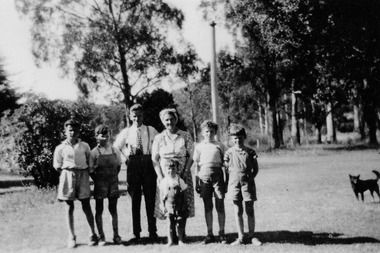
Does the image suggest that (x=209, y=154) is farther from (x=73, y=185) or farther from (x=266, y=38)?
(x=266, y=38)

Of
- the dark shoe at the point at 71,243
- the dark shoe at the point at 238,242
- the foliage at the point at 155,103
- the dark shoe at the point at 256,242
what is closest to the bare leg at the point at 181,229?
the dark shoe at the point at 238,242

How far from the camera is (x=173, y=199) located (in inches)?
250

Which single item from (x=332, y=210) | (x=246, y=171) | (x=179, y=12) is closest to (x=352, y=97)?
(x=179, y=12)

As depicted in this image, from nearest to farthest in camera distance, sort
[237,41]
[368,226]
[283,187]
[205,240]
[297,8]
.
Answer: [205,240] → [368,226] → [283,187] → [297,8] → [237,41]

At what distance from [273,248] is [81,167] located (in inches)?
126

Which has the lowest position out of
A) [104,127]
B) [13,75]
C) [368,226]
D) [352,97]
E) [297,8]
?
[368,226]

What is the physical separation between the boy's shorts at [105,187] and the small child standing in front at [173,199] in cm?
83

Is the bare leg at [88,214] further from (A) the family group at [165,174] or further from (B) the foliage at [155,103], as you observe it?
(B) the foliage at [155,103]

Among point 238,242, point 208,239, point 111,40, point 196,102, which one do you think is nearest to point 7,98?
point 111,40

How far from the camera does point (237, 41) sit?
37312 millimetres

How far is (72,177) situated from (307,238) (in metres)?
3.84

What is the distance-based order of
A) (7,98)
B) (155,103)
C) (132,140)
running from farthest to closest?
(155,103), (7,98), (132,140)

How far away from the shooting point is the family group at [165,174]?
6.48 m

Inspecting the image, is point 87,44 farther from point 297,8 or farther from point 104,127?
point 104,127
